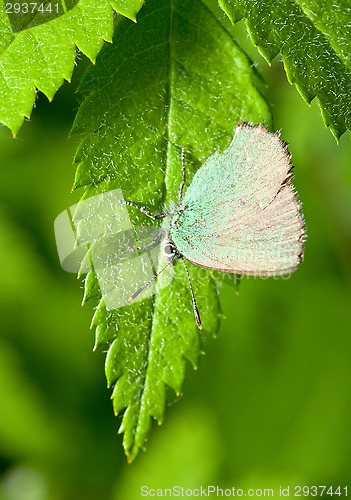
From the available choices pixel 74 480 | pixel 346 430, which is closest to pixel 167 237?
pixel 74 480

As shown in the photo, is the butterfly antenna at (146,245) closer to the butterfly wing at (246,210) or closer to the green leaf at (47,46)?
the butterfly wing at (246,210)

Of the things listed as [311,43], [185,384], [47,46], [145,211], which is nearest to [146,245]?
[145,211]

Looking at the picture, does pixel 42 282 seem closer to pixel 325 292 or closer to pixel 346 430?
pixel 325 292

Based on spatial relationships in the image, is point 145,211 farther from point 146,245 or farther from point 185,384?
point 185,384

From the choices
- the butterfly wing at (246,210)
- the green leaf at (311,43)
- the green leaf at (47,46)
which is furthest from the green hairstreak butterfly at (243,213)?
the green leaf at (47,46)

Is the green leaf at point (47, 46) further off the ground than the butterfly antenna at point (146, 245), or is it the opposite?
the green leaf at point (47, 46)

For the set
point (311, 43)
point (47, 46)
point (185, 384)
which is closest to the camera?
point (47, 46)
